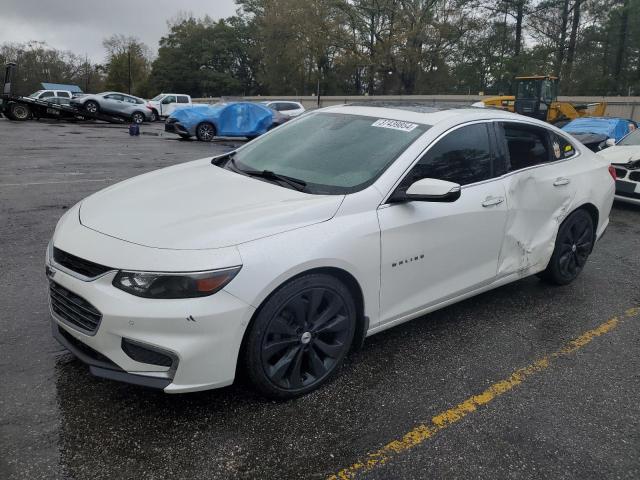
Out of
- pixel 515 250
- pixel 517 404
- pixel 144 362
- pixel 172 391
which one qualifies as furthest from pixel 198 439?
pixel 515 250

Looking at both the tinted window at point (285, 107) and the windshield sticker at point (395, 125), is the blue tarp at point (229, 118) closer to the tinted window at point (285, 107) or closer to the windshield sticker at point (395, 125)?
the tinted window at point (285, 107)

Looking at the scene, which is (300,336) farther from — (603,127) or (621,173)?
(603,127)

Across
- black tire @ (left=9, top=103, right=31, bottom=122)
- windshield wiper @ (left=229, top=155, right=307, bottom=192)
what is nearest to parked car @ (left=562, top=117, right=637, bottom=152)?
windshield wiper @ (left=229, top=155, right=307, bottom=192)

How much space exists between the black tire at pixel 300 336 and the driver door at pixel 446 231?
327mm

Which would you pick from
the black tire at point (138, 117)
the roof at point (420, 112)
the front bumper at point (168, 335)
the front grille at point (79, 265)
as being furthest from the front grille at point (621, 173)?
the black tire at point (138, 117)

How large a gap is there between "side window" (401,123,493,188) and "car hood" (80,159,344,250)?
71 cm

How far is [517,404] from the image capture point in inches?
114

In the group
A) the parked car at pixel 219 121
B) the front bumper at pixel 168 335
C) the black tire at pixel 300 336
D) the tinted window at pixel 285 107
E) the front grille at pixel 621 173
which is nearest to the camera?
the front bumper at pixel 168 335

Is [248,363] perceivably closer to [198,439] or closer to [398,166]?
[198,439]

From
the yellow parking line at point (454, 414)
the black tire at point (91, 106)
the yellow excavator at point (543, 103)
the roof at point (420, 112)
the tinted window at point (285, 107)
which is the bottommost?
the yellow parking line at point (454, 414)

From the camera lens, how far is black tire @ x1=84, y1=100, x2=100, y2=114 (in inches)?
1080

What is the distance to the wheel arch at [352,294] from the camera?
2553mm

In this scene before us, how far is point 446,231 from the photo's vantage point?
3338 millimetres

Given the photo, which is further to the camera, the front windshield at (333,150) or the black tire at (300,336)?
the front windshield at (333,150)
